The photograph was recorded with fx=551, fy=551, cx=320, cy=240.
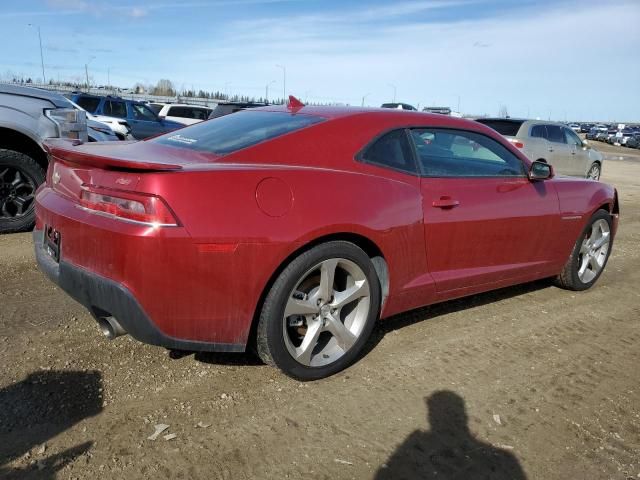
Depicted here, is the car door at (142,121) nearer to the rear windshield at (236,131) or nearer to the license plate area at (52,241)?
the rear windshield at (236,131)

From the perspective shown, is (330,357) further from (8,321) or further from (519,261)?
(8,321)

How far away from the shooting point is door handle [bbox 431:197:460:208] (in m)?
3.44

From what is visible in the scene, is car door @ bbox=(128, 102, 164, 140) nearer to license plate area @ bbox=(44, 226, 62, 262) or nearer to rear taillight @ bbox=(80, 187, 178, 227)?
license plate area @ bbox=(44, 226, 62, 262)

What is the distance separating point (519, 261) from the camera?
4.13 meters

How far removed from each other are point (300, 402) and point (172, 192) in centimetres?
125

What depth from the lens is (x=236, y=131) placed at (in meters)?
3.41

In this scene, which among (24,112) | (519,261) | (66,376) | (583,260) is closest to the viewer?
(66,376)

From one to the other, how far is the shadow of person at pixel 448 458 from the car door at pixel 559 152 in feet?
38.2

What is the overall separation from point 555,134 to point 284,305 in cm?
→ 1226

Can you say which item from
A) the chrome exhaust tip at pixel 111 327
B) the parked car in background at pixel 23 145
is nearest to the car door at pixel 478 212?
the chrome exhaust tip at pixel 111 327

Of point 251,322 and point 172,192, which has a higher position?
point 172,192

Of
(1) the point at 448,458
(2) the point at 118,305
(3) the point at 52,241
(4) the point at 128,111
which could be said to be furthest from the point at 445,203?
(4) the point at 128,111

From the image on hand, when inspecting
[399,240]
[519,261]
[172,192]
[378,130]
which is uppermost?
[378,130]

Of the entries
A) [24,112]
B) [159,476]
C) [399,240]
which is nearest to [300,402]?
[159,476]
